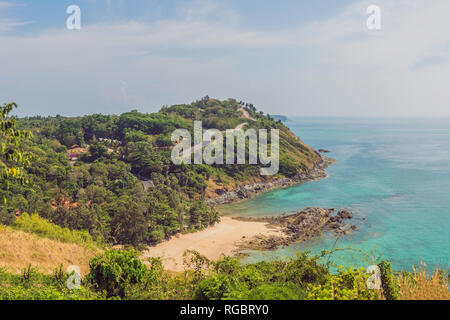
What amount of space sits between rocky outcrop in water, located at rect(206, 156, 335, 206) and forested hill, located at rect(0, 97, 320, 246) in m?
1.39

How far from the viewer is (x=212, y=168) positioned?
50.5m

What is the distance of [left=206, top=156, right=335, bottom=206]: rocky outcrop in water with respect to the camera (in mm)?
43406

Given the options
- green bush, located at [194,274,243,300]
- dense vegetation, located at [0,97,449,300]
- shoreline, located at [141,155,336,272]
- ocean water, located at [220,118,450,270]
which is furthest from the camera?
ocean water, located at [220,118,450,270]

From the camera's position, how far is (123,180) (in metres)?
36.3

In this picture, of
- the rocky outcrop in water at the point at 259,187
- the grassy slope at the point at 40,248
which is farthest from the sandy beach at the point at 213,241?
the rocky outcrop in water at the point at 259,187


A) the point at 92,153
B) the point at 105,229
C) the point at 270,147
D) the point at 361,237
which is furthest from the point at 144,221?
the point at 270,147

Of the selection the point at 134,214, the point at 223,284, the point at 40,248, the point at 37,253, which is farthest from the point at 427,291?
the point at 134,214

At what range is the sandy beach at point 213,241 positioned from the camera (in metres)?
25.5

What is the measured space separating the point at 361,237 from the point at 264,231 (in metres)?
9.48

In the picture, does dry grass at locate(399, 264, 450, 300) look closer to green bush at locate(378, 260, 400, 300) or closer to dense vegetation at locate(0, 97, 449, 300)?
dense vegetation at locate(0, 97, 449, 300)

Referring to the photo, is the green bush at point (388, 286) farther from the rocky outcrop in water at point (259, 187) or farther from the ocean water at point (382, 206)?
the rocky outcrop in water at point (259, 187)

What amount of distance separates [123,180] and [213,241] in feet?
47.6

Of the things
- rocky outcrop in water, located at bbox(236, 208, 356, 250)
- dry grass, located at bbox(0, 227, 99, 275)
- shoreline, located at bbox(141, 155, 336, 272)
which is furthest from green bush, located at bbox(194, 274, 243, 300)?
rocky outcrop in water, located at bbox(236, 208, 356, 250)
